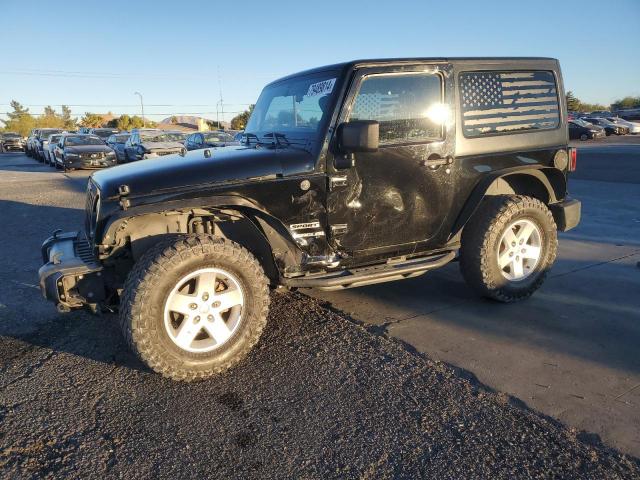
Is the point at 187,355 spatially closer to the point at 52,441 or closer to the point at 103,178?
the point at 52,441

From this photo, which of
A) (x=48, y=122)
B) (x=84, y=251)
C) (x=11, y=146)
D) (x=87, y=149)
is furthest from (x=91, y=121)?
(x=84, y=251)

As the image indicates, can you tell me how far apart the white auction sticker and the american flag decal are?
110cm

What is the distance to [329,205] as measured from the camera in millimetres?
3512

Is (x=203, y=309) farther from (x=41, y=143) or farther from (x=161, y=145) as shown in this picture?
(x=41, y=143)

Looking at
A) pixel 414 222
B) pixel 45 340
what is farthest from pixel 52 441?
pixel 414 222

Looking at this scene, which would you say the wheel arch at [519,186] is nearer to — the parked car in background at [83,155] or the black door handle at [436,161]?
the black door handle at [436,161]

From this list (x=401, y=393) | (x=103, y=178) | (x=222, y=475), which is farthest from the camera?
(x=103, y=178)

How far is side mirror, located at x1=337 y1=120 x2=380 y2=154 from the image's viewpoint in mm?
3197

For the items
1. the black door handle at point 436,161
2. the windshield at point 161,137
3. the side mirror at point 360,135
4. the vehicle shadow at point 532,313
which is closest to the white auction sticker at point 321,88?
the side mirror at point 360,135

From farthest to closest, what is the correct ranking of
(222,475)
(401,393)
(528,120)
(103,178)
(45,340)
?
(528,120) < (45,340) < (103,178) < (401,393) < (222,475)

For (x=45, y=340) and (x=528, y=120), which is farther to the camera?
(x=528, y=120)

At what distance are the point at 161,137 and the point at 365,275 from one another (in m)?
17.5

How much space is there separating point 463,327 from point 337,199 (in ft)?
4.70

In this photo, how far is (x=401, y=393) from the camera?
115 inches
